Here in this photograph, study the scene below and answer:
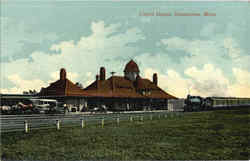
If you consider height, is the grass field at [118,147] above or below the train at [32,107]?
below

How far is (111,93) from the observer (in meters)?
45.8

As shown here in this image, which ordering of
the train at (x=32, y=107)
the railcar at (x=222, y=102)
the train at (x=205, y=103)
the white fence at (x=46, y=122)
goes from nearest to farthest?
the white fence at (x=46, y=122) < the train at (x=32, y=107) < the train at (x=205, y=103) < the railcar at (x=222, y=102)

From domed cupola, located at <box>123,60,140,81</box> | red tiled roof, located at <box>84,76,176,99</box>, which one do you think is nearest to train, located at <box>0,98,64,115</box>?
red tiled roof, located at <box>84,76,176,99</box>

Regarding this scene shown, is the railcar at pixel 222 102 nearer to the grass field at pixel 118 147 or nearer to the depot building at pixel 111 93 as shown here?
the depot building at pixel 111 93

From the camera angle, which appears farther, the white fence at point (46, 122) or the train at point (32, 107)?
the train at point (32, 107)

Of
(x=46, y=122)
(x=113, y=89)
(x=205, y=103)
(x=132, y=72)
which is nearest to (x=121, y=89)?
(x=113, y=89)

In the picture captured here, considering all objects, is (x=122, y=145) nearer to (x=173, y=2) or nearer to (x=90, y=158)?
(x=90, y=158)

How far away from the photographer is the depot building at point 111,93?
40.6 meters

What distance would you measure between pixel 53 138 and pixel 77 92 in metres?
27.2

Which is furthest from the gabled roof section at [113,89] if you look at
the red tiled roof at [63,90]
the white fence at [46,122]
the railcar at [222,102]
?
the white fence at [46,122]

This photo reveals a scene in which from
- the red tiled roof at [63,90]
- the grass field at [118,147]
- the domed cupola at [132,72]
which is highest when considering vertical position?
the domed cupola at [132,72]

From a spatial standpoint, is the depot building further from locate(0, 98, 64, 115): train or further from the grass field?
the grass field

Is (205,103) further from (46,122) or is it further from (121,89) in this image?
(46,122)

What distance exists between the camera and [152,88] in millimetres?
55969
